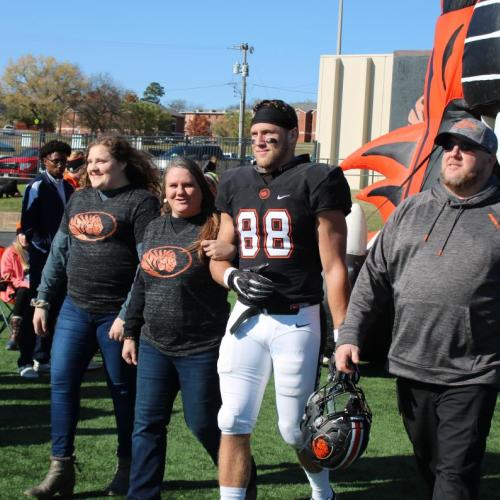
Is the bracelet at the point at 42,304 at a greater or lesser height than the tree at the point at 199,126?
lesser

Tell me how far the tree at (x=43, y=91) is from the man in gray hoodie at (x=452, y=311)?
72499 mm

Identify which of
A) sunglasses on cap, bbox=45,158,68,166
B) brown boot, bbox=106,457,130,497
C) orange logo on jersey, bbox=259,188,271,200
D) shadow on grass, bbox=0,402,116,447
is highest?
sunglasses on cap, bbox=45,158,68,166

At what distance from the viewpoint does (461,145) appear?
3.47m

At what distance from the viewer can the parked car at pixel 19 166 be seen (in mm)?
27453

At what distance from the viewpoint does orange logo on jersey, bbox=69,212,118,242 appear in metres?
4.53

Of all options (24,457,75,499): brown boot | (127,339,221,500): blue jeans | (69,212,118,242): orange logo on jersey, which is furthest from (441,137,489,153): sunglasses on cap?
(24,457,75,499): brown boot

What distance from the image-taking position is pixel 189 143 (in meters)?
27.3

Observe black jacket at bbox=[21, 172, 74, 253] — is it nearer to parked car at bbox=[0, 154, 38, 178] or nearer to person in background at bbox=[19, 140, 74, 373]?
person in background at bbox=[19, 140, 74, 373]

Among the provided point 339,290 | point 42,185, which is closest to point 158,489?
point 339,290

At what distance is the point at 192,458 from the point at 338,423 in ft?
6.32

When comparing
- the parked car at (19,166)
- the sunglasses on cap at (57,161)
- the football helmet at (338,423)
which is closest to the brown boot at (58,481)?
the football helmet at (338,423)

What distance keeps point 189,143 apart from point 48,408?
21460 mm

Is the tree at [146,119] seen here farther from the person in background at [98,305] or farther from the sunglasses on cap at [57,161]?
the person in background at [98,305]

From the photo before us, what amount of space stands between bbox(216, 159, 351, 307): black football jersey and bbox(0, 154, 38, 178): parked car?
2445 cm
